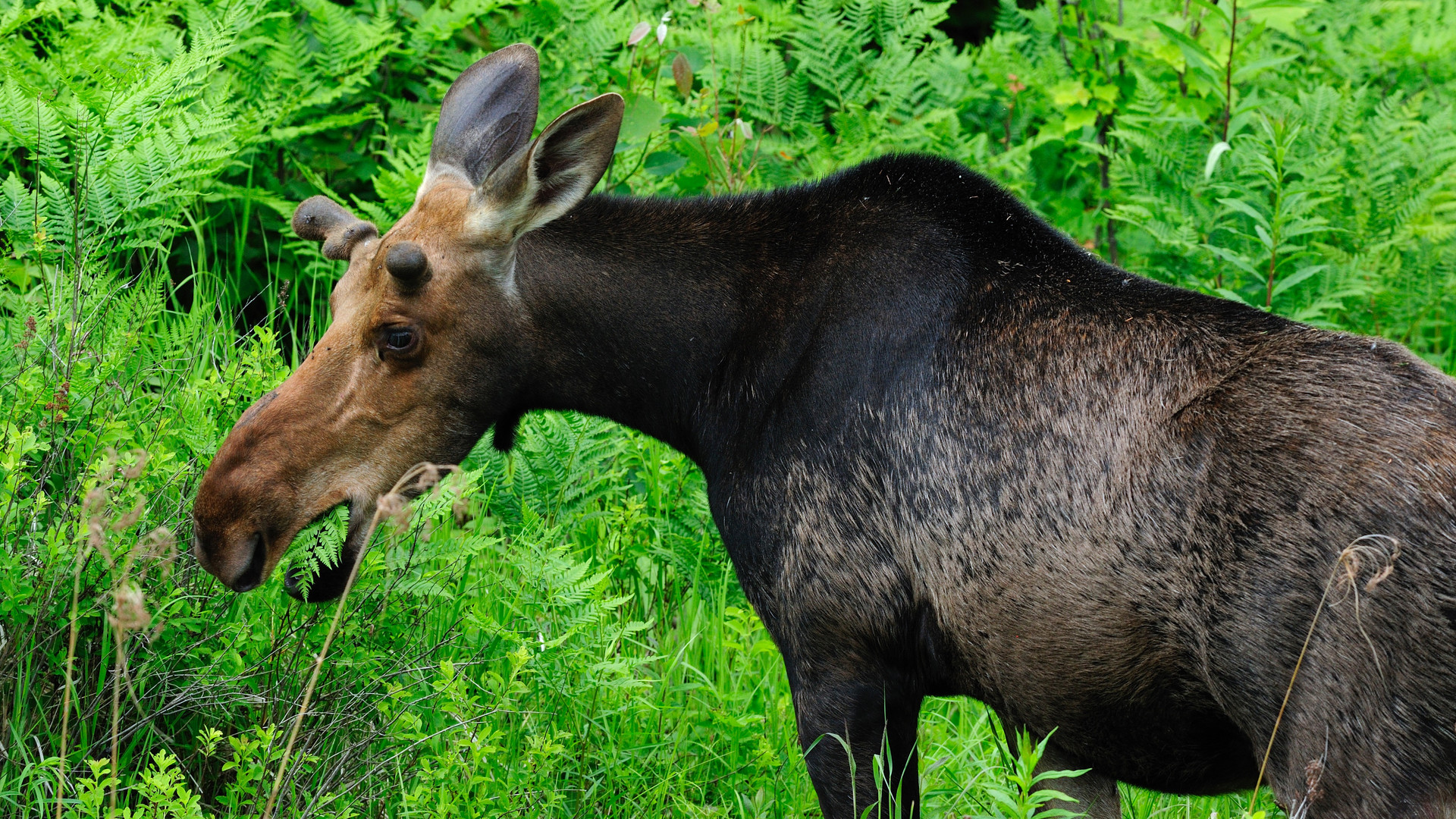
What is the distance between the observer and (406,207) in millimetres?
6043

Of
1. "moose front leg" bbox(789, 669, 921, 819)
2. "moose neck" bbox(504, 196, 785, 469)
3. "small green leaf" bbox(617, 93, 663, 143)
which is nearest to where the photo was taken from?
"moose front leg" bbox(789, 669, 921, 819)

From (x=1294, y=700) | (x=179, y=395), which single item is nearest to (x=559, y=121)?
(x=179, y=395)

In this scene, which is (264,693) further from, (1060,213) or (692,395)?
(1060,213)

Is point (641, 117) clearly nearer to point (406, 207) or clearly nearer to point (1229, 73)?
point (406, 207)

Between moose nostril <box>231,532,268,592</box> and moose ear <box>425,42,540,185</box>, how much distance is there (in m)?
1.34

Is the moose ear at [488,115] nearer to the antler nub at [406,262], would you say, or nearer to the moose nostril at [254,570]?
the antler nub at [406,262]

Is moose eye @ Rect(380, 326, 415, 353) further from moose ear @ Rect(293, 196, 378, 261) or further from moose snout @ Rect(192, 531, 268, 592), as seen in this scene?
moose snout @ Rect(192, 531, 268, 592)

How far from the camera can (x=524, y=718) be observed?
4.27 m

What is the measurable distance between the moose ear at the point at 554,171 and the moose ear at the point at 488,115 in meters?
0.38

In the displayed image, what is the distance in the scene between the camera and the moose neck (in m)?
4.09

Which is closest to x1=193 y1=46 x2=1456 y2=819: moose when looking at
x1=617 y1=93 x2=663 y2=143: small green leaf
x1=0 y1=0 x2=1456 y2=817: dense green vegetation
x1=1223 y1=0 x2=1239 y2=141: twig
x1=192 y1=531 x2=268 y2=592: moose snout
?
x1=192 y1=531 x2=268 y2=592: moose snout

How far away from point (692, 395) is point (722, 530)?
0.47 meters

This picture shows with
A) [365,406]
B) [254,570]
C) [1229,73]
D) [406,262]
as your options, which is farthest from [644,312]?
[1229,73]

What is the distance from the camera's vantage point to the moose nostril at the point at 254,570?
3.77m
